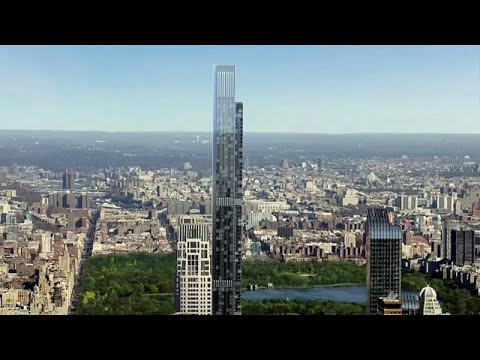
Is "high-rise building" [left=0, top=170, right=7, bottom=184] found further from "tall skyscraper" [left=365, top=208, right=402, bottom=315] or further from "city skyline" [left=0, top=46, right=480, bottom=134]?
"tall skyscraper" [left=365, top=208, right=402, bottom=315]

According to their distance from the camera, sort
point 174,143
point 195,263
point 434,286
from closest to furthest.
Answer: point 434,286 < point 174,143 < point 195,263

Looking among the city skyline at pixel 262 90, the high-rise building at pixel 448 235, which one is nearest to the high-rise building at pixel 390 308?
the high-rise building at pixel 448 235

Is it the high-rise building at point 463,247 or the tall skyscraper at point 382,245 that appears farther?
the tall skyscraper at point 382,245

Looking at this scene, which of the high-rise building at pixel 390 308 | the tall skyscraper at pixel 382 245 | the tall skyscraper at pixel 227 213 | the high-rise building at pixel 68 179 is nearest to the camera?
the high-rise building at pixel 390 308

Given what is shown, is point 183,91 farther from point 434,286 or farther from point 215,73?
point 434,286

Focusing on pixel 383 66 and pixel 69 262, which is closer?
pixel 69 262

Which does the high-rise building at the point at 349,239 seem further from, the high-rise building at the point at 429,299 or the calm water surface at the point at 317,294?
the high-rise building at the point at 429,299

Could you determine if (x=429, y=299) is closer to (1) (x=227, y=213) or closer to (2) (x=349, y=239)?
(2) (x=349, y=239)
